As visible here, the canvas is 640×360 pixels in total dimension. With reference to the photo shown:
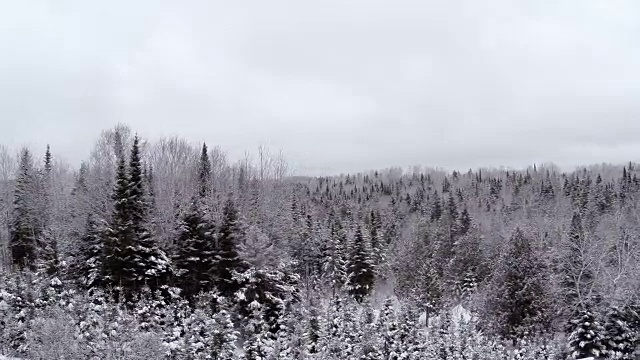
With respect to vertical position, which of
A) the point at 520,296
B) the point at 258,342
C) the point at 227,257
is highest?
the point at 227,257

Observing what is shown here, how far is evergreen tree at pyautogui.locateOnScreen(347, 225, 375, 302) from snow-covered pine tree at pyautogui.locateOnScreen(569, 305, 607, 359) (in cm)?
2159

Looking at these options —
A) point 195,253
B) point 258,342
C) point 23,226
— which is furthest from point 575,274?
point 23,226

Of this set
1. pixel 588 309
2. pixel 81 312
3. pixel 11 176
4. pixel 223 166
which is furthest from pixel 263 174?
pixel 588 309

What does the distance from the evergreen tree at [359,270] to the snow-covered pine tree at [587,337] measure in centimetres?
2159

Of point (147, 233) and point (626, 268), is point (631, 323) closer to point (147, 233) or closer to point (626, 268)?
point (626, 268)

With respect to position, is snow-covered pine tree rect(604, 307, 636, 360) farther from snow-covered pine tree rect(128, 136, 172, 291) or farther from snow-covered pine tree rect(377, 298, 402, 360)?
snow-covered pine tree rect(128, 136, 172, 291)

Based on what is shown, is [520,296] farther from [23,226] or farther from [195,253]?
[23,226]

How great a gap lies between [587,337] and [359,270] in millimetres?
22938

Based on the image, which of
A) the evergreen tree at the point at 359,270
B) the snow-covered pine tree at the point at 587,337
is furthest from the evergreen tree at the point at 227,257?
the snow-covered pine tree at the point at 587,337

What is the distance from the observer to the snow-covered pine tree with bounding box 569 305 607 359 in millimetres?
24859

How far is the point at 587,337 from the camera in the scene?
25.0 m

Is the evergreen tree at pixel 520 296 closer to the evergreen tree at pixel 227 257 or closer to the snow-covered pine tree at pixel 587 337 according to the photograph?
the snow-covered pine tree at pixel 587 337

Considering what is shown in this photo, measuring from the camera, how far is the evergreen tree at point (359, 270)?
4553 centimetres

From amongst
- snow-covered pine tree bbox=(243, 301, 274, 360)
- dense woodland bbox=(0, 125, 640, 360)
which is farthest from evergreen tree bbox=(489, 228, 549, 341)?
snow-covered pine tree bbox=(243, 301, 274, 360)
